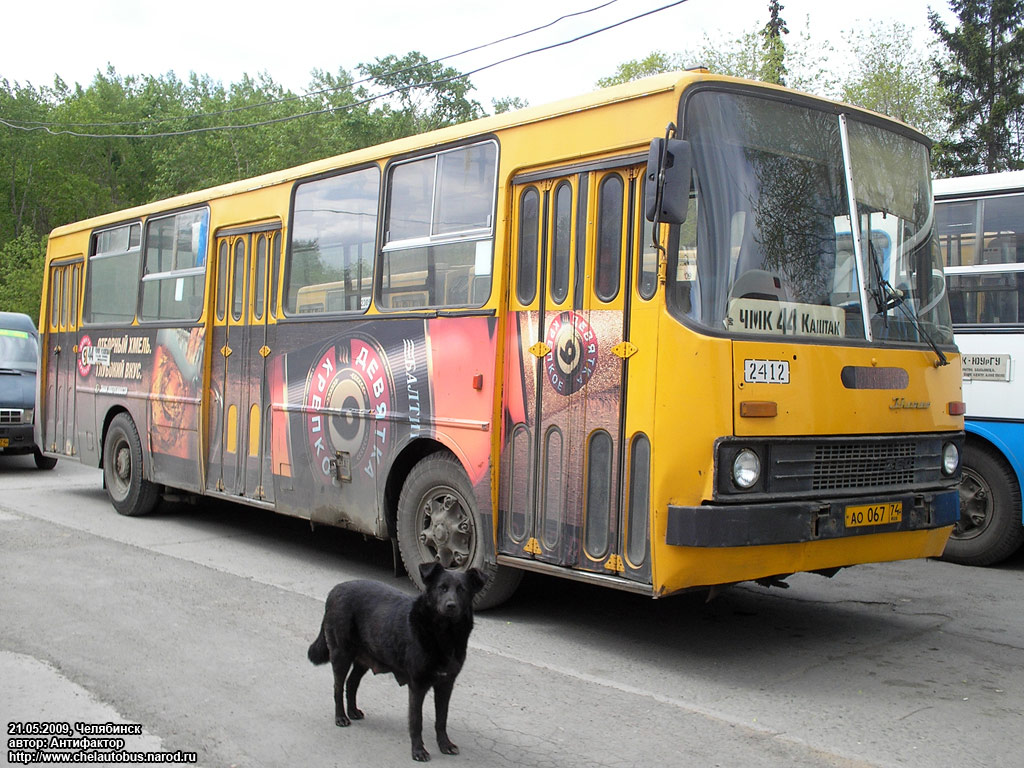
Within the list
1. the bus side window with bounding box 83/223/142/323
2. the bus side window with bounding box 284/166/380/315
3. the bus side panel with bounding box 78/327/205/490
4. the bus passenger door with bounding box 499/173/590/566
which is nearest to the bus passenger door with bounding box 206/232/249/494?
the bus side panel with bounding box 78/327/205/490

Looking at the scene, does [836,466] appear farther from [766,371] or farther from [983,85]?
[983,85]

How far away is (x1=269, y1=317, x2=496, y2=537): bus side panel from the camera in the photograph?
6785mm

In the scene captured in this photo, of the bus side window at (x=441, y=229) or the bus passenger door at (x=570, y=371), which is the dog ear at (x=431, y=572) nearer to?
the bus passenger door at (x=570, y=371)

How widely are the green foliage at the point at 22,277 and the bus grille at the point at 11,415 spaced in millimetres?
23323

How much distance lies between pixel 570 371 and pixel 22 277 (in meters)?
37.4

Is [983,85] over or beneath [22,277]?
over

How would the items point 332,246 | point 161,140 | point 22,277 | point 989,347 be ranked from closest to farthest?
1. point 332,246
2. point 989,347
3. point 22,277
4. point 161,140

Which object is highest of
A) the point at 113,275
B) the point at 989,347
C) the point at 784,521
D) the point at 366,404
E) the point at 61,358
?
the point at 113,275

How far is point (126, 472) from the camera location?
1128cm

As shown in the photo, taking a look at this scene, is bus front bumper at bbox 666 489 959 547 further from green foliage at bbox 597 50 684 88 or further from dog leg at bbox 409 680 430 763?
green foliage at bbox 597 50 684 88

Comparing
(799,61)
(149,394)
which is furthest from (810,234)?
(799,61)

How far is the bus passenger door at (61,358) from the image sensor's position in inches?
495

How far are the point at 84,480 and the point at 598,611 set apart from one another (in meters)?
10.1

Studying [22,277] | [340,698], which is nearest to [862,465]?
→ [340,698]
